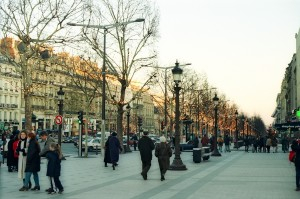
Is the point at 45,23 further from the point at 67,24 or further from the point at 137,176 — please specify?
the point at 137,176

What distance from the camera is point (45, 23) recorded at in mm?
32406

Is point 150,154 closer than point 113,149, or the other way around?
point 150,154

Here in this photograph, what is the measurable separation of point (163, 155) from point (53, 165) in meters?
5.80

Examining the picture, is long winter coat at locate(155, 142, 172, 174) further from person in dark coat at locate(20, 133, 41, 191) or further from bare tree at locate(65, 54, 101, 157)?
bare tree at locate(65, 54, 101, 157)

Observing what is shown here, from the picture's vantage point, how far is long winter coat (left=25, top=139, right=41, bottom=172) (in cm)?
1446

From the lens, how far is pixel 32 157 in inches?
573

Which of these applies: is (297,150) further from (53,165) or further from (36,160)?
(36,160)

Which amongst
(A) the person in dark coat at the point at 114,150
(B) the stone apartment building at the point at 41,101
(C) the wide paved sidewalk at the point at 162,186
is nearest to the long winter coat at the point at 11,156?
(C) the wide paved sidewalk at the point at 162,186

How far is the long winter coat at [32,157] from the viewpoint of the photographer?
14.5 m

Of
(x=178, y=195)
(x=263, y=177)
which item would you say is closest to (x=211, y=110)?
(x=263, y=177)

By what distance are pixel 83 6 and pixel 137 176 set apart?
16.3 m

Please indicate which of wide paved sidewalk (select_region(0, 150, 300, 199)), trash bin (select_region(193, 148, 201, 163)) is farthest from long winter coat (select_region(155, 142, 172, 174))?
trash bin (select_region(193, 148, 201, 163))

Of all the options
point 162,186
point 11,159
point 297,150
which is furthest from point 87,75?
point 297,150

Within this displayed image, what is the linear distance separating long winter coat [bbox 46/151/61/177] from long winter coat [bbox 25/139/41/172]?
707 millimetres
